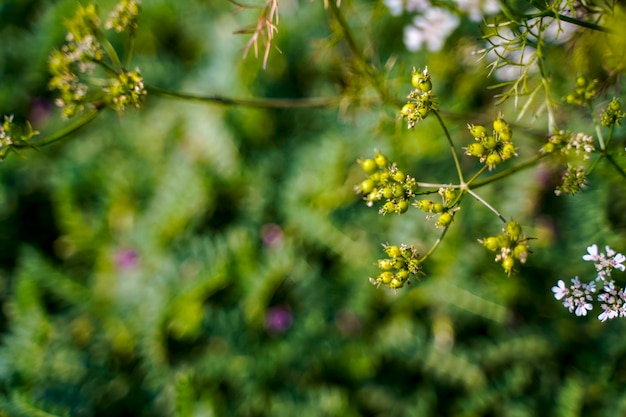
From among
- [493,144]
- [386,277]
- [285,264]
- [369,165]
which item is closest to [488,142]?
[493,144]

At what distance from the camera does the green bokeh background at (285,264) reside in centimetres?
201

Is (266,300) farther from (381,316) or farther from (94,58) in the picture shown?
(94,58)

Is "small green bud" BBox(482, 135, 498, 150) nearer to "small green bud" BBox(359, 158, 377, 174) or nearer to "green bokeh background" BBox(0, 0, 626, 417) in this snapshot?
"small green bud" BBox(359, 158, 377, 174)

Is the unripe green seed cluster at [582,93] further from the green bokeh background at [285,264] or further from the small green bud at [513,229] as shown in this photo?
the green bokeh background at [285,264]

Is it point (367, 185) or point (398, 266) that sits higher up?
point (367, 185)

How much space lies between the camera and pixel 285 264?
2227 millimetres

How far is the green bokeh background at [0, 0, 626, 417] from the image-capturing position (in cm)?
201

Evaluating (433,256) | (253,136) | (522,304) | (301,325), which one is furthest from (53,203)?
(522,304)

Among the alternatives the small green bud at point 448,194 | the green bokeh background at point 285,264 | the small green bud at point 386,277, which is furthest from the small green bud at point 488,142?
the green bokeh background at point 285,264

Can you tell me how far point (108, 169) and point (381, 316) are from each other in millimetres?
1423

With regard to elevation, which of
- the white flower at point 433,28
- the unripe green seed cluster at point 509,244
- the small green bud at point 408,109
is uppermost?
the white flower at point 433,28

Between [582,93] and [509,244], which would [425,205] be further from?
[582,93]

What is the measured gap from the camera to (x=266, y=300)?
2248mm

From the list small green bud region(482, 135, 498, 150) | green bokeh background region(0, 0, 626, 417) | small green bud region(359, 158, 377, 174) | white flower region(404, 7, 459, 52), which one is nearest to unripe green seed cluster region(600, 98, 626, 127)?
small green bud region(482, 135, 498, 150)
